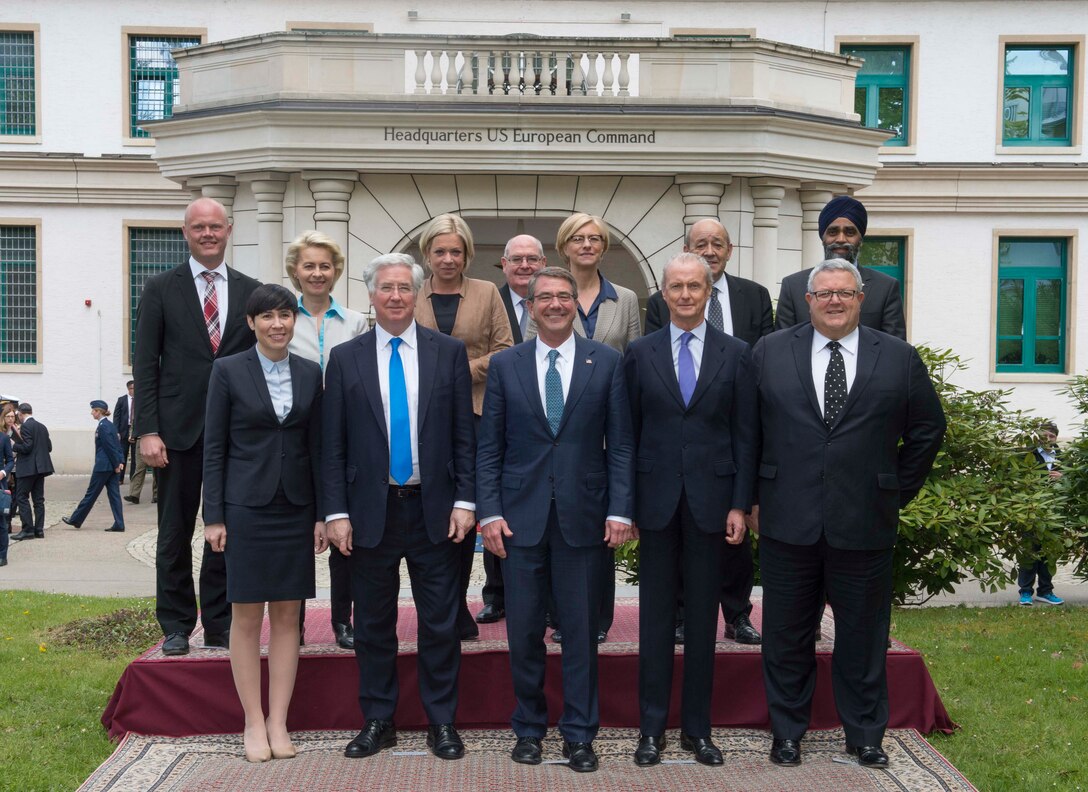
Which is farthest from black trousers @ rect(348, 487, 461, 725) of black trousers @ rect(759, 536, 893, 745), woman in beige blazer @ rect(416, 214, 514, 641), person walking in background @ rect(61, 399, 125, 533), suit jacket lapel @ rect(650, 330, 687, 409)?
person walking in background @ rect(61, 399, 125, 533)

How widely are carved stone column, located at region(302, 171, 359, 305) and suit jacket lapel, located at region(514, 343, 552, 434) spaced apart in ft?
36.0

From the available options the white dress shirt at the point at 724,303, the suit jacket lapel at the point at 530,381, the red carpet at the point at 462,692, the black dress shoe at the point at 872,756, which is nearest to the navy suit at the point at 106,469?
the red carpet at the point at 462,692

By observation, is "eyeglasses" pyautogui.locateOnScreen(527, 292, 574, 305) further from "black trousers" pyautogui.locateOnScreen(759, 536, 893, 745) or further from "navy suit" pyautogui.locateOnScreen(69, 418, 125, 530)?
"navy suit" pyautogui.locateOnScreen(69, 418, 125, 530)

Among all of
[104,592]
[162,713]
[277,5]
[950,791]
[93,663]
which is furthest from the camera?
[277,5]

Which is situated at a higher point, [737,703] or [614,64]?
[614,64]

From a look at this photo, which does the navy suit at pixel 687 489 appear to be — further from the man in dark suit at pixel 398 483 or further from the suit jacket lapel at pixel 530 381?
the man in dark suit at pixel 398 483

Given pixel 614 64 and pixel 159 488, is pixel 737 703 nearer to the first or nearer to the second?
pixel 159 488

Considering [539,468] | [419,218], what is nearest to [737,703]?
[539,468]

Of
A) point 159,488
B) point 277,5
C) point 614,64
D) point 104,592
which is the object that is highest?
point 277,5

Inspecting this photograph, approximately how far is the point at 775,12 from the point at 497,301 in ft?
61.9

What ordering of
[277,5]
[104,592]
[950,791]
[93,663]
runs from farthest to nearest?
[277,5], [104,592], [93,663], [950,791]

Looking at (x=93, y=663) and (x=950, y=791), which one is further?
(x=93, y=663)

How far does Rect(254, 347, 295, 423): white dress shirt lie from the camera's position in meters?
5.25

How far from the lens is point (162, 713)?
Answer: 229 inches
